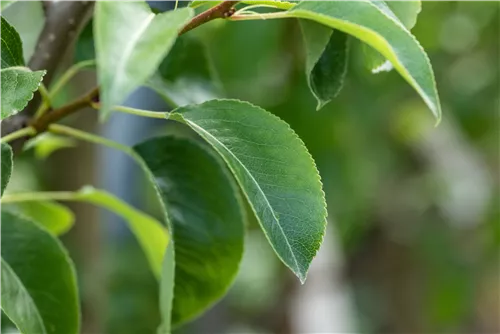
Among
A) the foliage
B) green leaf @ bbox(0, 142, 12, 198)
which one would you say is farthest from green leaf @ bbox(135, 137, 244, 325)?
green leaf @ bbox(0, 142, 12, 198)

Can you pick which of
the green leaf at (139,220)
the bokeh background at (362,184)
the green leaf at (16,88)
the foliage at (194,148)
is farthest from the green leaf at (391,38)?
the bokeh background at (362,184)

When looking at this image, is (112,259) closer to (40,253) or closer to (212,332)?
(212,332)

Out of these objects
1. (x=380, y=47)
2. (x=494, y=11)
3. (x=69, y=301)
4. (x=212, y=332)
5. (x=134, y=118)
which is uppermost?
(x=380, y=47)

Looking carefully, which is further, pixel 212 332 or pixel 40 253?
pixel 212 332

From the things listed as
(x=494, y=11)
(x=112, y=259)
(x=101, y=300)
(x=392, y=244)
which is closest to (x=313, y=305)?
(x=392, y=244)

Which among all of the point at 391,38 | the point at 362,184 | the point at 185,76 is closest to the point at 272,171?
the point at 391,38

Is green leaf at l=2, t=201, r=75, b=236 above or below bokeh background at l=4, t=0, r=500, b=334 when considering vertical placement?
above

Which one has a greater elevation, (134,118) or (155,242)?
(155,242)

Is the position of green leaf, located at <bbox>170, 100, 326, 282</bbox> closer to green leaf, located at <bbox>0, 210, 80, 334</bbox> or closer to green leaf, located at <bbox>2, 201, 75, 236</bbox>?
green leaf, located at <bbox>0, 210, 80, 334</bbox>
